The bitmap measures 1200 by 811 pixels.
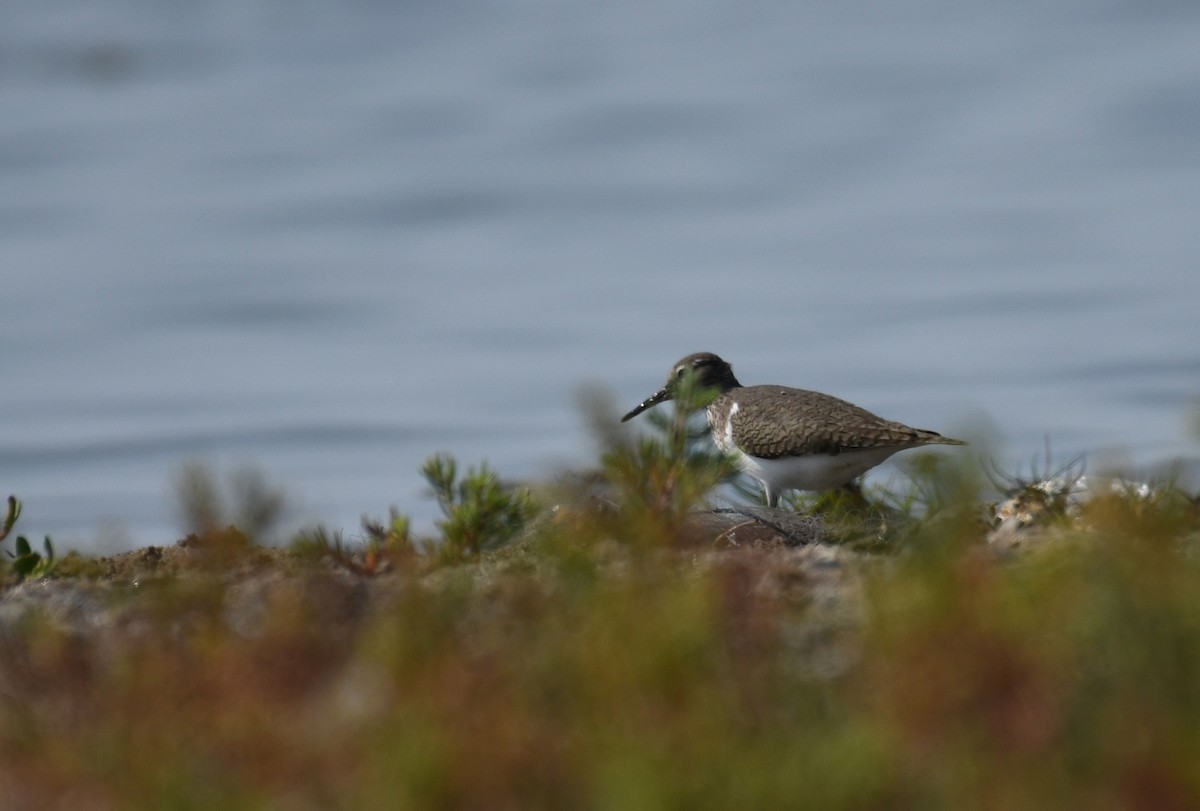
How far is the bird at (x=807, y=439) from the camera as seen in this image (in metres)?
10.7

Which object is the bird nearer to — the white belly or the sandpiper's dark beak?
the white belly

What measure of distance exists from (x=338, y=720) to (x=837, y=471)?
6355 millimetres

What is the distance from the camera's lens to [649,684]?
483 cm

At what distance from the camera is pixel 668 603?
5211 millimetres

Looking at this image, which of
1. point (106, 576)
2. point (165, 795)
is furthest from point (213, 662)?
point (106, 576)

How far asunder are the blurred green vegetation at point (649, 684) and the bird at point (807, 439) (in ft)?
13.4

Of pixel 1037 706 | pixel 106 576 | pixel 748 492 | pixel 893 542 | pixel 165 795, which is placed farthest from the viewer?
pixel 748 492

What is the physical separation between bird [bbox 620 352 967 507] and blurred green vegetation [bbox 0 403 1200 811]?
408cm

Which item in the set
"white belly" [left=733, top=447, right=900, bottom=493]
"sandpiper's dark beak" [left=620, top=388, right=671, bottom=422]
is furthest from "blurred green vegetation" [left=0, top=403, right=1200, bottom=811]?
Result: "sandpiper's dark beak" [left=620, top=388, right=671, bottom=422]

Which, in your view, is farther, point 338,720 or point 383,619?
point 383,619

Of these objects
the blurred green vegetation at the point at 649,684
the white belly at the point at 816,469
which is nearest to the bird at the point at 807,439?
the white belly at the point at 816,469

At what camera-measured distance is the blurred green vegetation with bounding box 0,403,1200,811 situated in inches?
165

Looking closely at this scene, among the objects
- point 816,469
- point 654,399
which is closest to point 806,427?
point 816,469

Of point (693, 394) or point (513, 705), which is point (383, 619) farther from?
point (693, 394)
